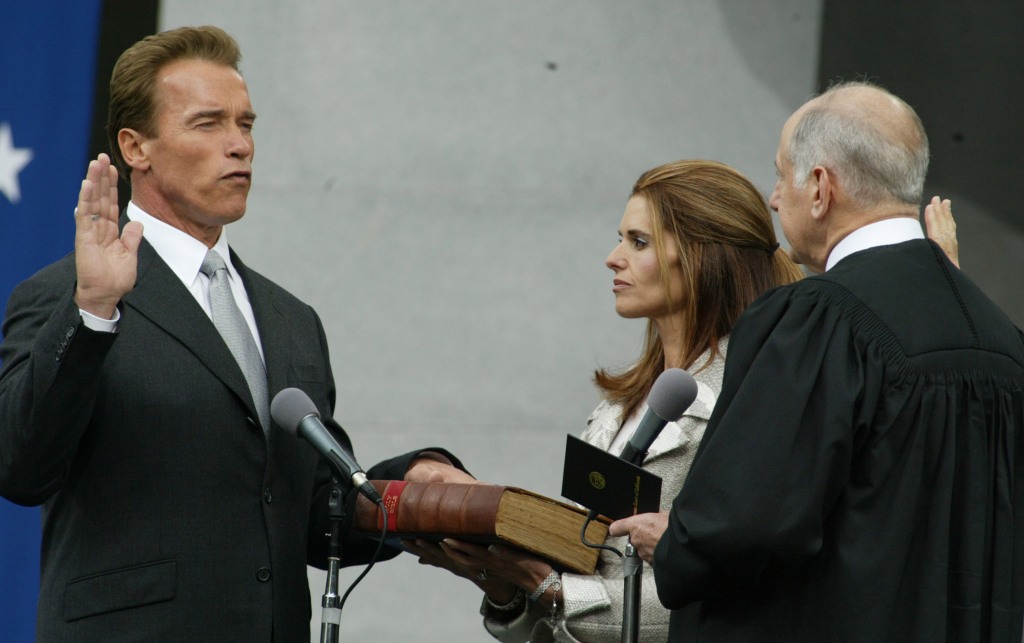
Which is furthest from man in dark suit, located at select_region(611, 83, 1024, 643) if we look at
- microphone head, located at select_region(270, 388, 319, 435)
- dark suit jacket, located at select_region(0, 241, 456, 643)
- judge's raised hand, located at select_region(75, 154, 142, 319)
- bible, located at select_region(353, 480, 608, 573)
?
judge's raised hand, located at select_region(75, 154, 142, 319)

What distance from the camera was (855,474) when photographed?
83.0 inches

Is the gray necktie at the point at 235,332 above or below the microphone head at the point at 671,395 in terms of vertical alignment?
above

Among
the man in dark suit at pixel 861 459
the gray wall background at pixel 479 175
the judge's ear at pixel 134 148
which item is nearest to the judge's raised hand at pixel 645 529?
the man in dark suit at pixel 861 459

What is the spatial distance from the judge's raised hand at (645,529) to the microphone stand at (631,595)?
0.02m

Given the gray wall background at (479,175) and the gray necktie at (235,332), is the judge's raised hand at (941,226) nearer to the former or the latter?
the gray necktie at (235,332)

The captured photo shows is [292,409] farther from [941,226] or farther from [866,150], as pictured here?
[941,226]

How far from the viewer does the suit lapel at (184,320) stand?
2.59m

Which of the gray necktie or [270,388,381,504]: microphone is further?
the gray necktie

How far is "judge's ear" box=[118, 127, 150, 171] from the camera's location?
2.88m

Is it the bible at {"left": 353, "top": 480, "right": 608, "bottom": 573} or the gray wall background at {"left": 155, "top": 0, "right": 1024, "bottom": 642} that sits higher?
the gray wall background at {"left": 155, "top": 0, "right": 1024, "bottom": 642}

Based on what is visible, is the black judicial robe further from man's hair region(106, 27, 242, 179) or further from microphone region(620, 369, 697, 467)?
man's hair region(106, 27, 242, 179)

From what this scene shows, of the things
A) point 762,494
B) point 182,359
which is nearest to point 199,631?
point 182,359

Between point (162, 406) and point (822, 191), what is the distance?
1374 millimetres

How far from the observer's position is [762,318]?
2.19m
